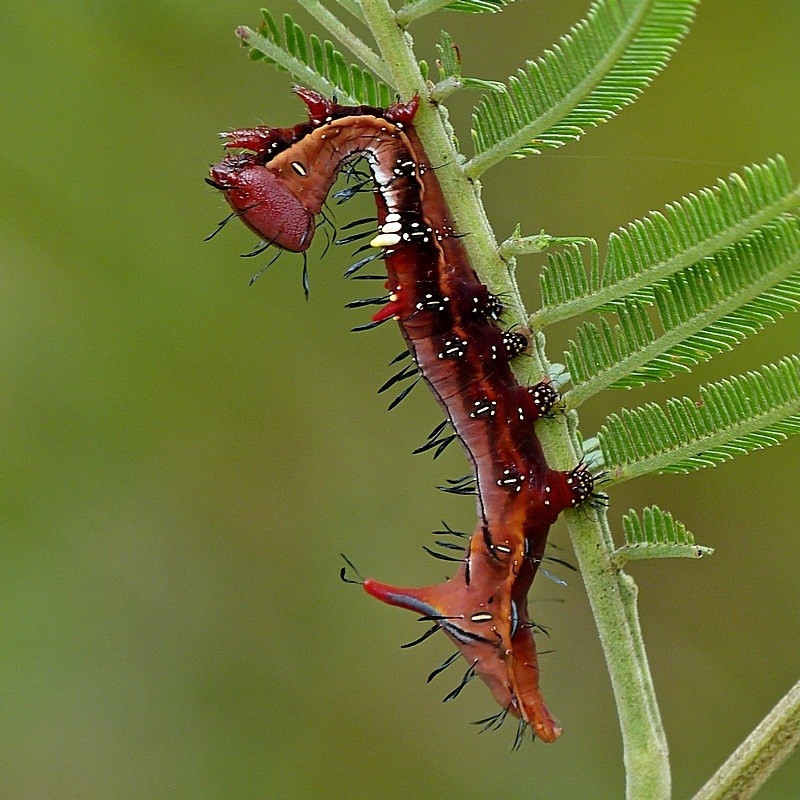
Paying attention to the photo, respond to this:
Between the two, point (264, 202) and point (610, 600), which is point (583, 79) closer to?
point (264, 202)

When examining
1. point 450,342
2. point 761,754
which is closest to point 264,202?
point 450,342

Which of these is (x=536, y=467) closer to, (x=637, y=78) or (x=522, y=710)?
(x=522, y=710)

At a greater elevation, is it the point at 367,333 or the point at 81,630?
the point at 367,333

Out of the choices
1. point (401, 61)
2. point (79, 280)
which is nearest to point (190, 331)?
point (79, 280)

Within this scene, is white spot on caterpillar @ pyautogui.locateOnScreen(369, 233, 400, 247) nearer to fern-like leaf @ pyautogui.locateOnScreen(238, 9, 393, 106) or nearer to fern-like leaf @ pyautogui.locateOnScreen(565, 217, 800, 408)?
fern-like leaf @ pyautogui.locateOnScreen(238, 9, 393, 106)

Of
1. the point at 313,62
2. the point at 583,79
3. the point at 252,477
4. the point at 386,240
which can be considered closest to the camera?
the point at 583,79

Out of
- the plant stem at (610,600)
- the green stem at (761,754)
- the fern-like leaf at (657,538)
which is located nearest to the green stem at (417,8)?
the plant stem at (610,600)

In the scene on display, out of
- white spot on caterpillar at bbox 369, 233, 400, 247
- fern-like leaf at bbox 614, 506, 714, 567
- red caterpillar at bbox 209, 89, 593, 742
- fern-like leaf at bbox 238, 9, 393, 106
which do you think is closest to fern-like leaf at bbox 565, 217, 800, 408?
red caterpillar at bbox 209, 89, 593, 742

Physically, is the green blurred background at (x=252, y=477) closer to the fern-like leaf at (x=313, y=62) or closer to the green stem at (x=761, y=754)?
the fern-like leaf at (x=313, y=62)
